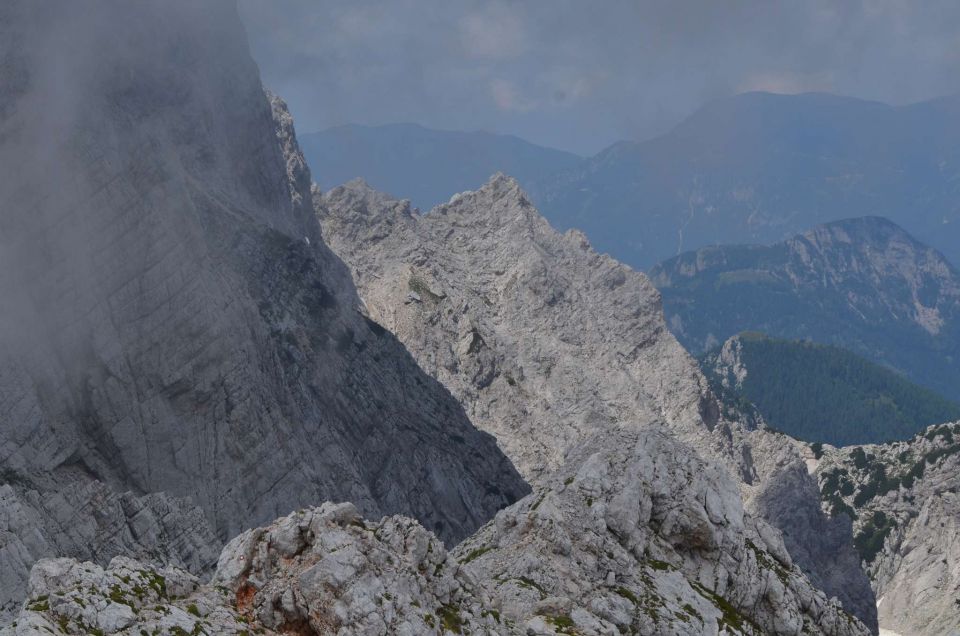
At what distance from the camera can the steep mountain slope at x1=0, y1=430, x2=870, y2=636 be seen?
3906 centimetres

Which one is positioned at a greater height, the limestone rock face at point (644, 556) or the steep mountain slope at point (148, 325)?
the steep mountain slope at point (148, 325)

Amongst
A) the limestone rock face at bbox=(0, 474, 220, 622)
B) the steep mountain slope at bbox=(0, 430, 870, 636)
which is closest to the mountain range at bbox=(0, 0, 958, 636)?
the steep mountain slope at bbox=(0, 430, 870, 636)

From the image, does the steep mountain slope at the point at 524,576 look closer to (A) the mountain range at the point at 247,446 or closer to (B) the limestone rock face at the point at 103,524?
(A) the mountain range at the point at 247,446

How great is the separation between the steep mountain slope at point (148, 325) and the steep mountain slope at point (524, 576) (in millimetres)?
43322

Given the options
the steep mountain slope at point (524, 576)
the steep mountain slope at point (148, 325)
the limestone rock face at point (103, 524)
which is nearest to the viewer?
the steep mountain slope at point (524, 576)

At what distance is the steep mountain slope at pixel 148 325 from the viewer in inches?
4072

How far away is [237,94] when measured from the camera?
16825 centimetres

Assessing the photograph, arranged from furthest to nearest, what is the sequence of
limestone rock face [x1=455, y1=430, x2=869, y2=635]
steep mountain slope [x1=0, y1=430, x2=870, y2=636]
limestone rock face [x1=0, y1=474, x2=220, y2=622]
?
1. limestone rock face [x1=0, y1=474, x2=220, y2=622]
2. limestone rock face [x1=455, y1=430, x2=869, y2=635]
3. steep mountain slope [x1=0, y1=430, x2=870, y2=636]

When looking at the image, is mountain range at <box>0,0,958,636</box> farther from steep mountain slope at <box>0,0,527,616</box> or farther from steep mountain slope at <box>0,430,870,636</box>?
steep mountain slope at <box>0,0,527,616</box>

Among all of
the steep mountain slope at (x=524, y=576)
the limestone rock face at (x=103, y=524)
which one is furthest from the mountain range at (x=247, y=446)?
the limestone rock face at (x=103, y=524)

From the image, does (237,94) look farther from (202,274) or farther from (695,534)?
(695,534)

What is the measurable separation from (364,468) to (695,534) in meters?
83.7

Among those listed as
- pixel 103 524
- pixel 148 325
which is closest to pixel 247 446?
pixel 148 325

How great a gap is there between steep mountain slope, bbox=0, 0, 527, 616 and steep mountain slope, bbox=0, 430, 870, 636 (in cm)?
4332
